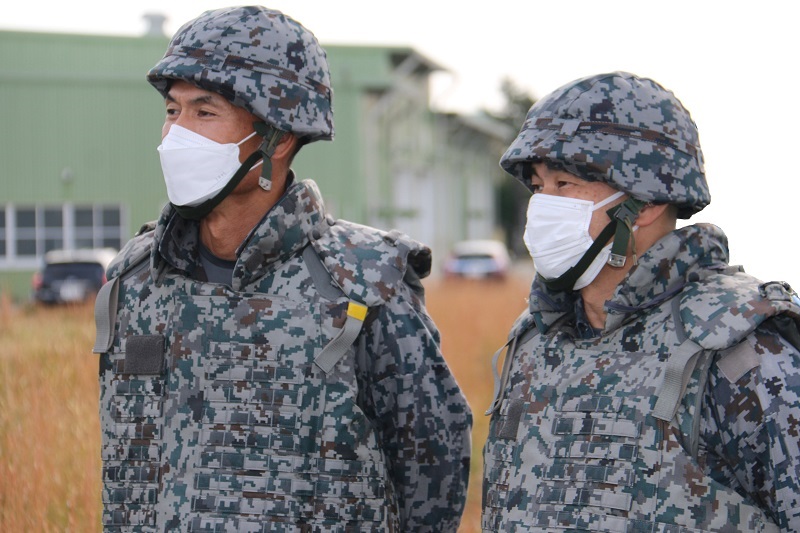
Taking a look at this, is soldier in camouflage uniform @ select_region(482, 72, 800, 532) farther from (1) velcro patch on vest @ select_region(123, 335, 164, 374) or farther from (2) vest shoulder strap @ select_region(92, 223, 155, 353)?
(2) vest shoulder strap @ select_region(92, 223, 155, 353)

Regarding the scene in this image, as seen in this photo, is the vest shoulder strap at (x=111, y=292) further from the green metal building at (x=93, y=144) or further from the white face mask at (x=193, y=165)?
the green metal building at (x=93, y=144)

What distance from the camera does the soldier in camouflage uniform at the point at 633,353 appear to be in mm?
2609

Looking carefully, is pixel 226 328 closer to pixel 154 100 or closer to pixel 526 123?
pixel 526 123

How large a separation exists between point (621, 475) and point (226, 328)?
122 cm

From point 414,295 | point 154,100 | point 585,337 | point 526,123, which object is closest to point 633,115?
point 526,123

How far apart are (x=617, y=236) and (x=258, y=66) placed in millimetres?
1228

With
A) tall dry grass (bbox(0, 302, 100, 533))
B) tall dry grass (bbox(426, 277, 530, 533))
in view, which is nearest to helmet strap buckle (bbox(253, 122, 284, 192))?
tall dry grass (bbox(0, 302, 100, 533))

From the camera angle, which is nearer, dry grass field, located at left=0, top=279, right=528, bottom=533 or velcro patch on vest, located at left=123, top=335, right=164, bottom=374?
velcro patch on vest, located at left=123, top=335, right=164, bottom=374

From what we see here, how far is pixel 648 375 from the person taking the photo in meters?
2.82

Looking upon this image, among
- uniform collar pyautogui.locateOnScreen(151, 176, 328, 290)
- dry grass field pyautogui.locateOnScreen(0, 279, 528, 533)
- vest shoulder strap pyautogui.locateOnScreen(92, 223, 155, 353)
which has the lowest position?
dry grass field pyautogui.locateOnScreen(0, 279, 528, 533)

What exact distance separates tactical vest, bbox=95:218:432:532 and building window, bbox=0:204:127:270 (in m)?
24.3

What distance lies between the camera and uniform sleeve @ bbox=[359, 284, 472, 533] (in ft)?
10.8

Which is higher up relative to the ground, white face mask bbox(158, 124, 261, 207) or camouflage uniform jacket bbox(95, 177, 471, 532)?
white face mask bbox(158, 124, 261, 207)

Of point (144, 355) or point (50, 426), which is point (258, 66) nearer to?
point (144, 355)
